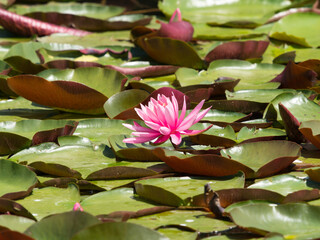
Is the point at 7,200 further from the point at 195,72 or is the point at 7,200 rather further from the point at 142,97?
Result: the point at 195,72

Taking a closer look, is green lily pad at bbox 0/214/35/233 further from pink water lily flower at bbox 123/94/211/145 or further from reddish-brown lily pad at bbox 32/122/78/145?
reddish-brown lily pad at bbox 32/122/78/145

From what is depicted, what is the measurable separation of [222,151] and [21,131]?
0.65 m

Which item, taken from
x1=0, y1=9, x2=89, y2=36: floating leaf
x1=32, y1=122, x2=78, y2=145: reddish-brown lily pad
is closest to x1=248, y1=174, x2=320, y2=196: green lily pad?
x1=32, y1=122, x2=78, y2=145: reddish-brown lily pad

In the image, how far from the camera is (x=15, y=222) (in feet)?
3.60

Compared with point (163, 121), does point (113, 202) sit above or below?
below

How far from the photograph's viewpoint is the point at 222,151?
4.64ft

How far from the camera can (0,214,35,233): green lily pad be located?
3.56 feet

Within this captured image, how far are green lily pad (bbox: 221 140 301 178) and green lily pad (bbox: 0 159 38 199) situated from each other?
0.45 m

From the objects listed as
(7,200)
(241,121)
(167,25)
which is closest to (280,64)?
(167,25)

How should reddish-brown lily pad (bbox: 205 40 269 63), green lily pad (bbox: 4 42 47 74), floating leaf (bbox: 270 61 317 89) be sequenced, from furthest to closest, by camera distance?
reddish-brown lily pad (bbox: 205 40 269 63), green lily pad (bbox: 4 42 47 74), floating leaf (bbox: 270 61 317 89)

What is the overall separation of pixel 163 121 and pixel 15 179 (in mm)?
373

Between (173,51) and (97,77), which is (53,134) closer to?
(97,77)

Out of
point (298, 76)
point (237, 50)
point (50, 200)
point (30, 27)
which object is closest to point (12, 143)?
point (50, 200)

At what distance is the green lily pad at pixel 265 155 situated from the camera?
52.3 inches
